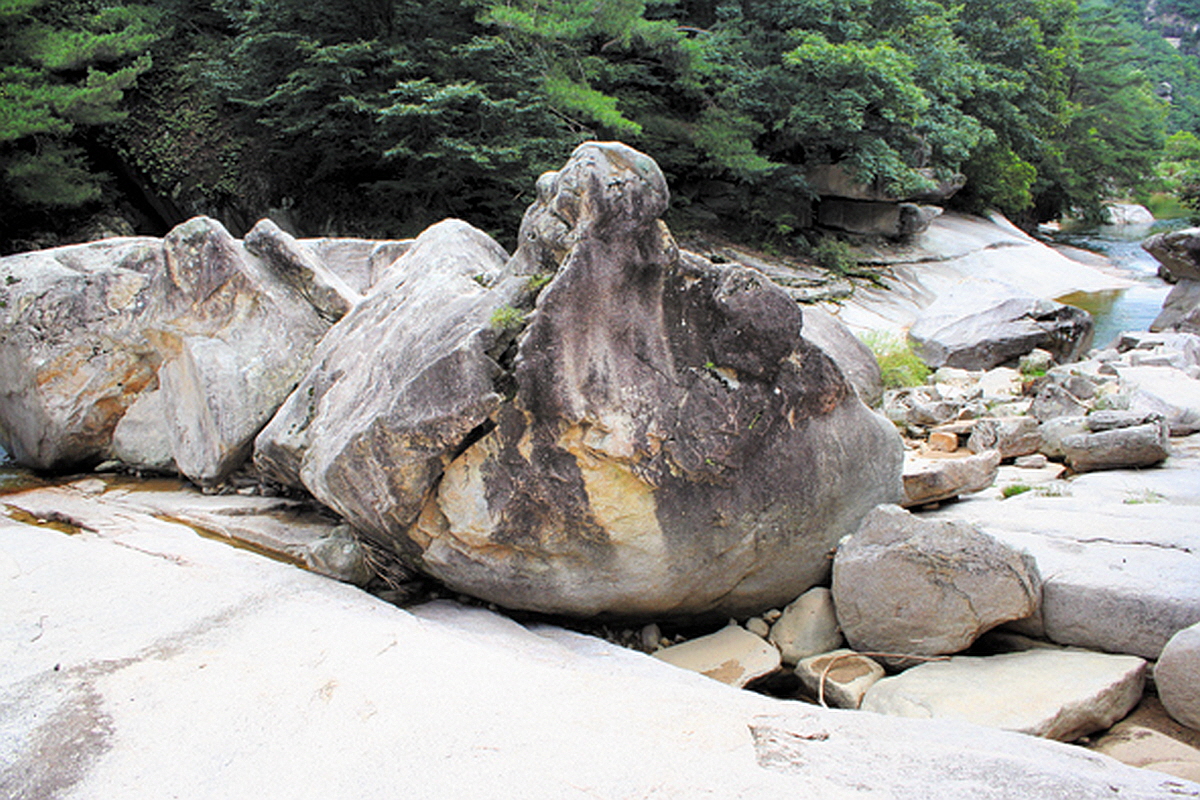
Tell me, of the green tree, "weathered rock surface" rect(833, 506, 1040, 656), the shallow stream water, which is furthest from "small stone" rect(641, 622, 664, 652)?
the shallow stream water

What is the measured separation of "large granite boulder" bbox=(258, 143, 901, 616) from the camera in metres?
3.76

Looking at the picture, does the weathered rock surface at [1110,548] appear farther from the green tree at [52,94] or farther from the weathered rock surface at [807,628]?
the green tree at [52,94]

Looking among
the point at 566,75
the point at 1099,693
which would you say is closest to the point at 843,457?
the point at 1099,693

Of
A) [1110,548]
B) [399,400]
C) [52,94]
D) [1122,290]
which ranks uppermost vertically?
[52,94]

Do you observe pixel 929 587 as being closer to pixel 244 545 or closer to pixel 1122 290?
pixel 244 545

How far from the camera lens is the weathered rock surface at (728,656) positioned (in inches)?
152

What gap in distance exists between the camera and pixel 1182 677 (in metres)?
3.00

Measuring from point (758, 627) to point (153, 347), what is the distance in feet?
16.4

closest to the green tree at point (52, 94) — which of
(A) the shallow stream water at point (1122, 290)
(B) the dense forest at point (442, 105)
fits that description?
(B) the dense forest at point (442, 105)

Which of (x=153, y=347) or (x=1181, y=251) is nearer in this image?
(x=153, y=347)

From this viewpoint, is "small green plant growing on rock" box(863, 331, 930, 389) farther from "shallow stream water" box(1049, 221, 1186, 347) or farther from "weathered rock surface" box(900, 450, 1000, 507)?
"shallow stream water" box(1049, 221, 1186, 347)

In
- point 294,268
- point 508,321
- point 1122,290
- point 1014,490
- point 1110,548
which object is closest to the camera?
point 508,321

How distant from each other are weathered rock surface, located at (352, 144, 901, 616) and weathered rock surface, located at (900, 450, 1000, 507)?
3.80 ft

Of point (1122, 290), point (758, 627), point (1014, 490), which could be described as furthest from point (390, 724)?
point (1122, 290)
